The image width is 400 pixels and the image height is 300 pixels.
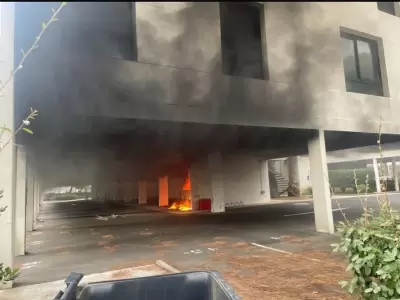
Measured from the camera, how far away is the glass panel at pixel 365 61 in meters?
6.31

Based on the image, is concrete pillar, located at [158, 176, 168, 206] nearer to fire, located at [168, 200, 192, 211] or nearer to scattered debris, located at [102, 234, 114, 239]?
fire, located at [168, 200, 192, 211]

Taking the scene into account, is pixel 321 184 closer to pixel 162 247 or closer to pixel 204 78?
pixel 162 247

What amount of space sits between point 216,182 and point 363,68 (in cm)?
874

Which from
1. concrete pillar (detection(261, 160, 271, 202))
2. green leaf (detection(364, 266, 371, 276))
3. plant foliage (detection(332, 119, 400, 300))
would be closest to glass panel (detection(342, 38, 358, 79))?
plant foliage (detection(332, 119, 400, 300))

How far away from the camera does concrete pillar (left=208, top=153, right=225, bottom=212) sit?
46.1 ft

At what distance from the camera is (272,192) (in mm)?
22031

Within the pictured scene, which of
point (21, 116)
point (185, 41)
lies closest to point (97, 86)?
point (21, 116)

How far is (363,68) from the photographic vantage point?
7043 millimetres

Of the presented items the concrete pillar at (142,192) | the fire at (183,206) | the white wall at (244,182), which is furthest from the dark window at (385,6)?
the concrete pillar at (142,192)

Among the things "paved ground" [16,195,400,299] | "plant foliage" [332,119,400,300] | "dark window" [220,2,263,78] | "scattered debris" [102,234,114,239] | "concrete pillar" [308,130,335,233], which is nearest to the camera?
"plant foliage" [332,119,400,300]

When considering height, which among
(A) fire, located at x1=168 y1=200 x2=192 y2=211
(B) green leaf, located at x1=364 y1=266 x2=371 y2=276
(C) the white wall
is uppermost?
(C) the white wall

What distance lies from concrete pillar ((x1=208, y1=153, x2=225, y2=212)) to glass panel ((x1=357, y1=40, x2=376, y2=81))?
7886 mm

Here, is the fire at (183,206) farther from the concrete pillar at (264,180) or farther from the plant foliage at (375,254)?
the plant foliage at (375,254)

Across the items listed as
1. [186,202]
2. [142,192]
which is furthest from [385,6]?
[142,192]
